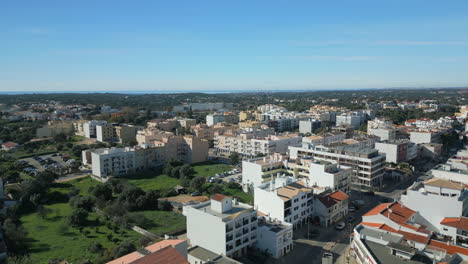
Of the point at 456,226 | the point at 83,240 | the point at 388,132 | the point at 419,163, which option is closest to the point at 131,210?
the point at 83,240

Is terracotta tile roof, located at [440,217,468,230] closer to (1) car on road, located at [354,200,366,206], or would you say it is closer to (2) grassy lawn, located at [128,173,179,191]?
(1) car on road, located at [354,200,366,206]

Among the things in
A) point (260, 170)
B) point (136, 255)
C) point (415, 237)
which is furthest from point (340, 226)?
point (136, 255)

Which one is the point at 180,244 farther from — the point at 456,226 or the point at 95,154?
the point at 95,154

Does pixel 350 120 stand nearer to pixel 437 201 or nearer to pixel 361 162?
pixel 361 162

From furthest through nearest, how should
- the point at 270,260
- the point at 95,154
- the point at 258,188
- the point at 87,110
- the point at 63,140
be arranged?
the point at 87,110 → the point at 63,140 → the point at 95,154 → the point at 258,188 → the point at 270,260

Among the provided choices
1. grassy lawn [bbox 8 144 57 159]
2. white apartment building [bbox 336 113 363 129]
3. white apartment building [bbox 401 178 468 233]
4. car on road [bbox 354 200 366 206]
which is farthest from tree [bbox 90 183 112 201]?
white apartment building [bbox 336 113 363 129]

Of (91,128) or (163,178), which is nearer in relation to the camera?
(163,178)

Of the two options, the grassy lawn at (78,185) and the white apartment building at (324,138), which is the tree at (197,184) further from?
the white apartment building at (324,138)
